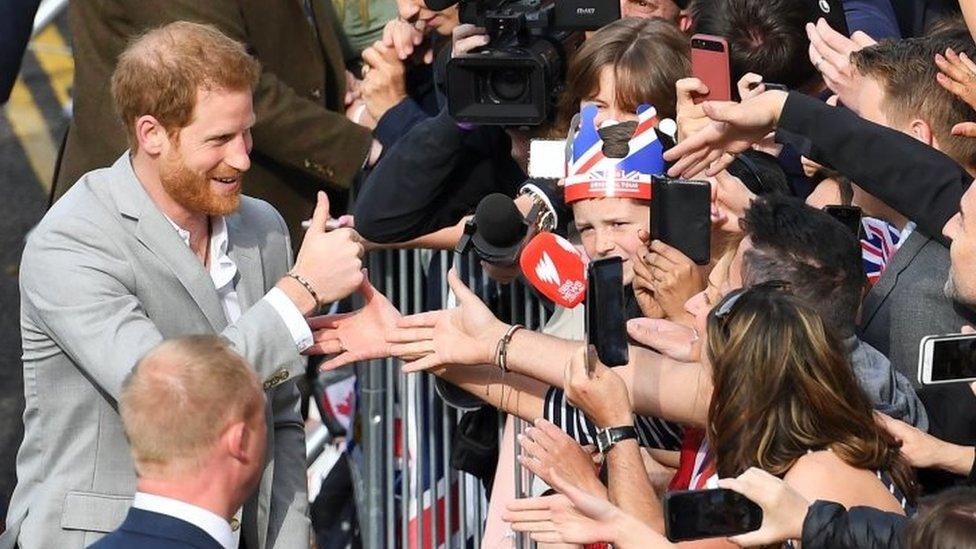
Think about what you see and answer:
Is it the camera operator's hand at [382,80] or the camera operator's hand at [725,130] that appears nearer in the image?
the camera operator's hand at [725,130]

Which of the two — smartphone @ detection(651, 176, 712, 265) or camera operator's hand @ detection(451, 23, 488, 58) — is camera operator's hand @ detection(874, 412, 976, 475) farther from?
camera operator's hand @ detection(451, 23, 488, 58)

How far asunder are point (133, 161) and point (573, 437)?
136 centimetres

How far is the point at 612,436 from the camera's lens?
14.9 feet

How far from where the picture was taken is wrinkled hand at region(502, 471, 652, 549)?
4.17 m

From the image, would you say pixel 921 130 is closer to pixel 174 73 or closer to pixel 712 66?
pixel 712 66

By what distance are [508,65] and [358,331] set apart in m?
0.87

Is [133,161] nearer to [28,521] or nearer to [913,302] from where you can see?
[28,521]

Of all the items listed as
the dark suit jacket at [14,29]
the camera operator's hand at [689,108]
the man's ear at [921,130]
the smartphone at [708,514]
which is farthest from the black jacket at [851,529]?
the dark suit jacket at [14,29]

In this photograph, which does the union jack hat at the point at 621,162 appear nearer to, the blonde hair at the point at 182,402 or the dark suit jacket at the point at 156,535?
the blonde hair at the point at 182,402

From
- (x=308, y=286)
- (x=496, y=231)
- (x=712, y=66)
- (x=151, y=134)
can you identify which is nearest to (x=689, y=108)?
(x=712, y=66)

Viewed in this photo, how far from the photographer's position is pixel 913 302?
489cm

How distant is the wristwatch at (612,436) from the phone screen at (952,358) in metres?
0.83

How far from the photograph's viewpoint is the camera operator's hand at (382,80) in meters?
6.31

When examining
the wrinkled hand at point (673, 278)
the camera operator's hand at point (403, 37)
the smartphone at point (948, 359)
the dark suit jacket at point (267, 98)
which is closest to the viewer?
the smartphone at point (948, 359)
